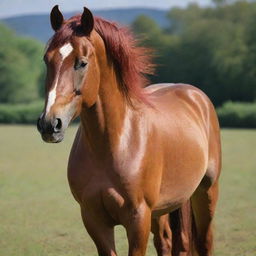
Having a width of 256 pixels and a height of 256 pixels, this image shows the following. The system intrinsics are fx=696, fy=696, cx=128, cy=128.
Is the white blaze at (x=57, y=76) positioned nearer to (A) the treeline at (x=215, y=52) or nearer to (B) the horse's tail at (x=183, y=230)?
(B) the horse's tail at (x=183, y=230)

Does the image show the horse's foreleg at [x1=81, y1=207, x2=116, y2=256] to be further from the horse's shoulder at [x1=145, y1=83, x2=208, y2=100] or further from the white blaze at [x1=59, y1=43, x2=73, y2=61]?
the horse's shoulder at [x1=145, y1=83, x2=208, y2=100]

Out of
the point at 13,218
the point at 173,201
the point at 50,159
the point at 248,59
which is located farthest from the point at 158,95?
the point at 248,59

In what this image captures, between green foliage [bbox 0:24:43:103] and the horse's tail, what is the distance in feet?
178

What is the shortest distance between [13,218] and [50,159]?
9.91m

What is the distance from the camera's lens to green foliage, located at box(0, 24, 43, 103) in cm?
6425

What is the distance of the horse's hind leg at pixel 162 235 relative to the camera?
18.6 feet

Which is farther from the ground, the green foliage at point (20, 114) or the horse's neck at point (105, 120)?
the horse's neck at point (105, 120)

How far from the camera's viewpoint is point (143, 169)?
4223 millimetres

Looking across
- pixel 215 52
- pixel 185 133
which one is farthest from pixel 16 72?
pixel 185 133

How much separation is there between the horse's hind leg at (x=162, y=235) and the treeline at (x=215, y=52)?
38.5 metres

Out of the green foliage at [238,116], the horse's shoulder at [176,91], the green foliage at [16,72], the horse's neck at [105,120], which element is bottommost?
the green foliage at [16,72]

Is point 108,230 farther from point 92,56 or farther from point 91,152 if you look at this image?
point 92,56

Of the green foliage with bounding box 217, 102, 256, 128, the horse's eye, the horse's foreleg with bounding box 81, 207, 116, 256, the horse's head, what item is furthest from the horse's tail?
the green foliage with bounding box 217, 102, 256, 128

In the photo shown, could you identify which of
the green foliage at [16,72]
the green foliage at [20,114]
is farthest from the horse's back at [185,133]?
the green foliage at [16,72]
